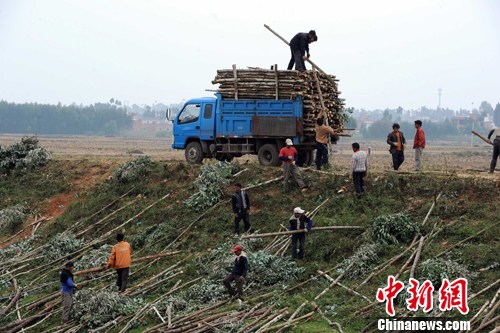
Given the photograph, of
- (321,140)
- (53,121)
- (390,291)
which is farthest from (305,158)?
(53,121)

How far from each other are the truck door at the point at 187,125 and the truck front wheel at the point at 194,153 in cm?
31

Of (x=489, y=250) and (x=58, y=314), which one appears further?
(x=58, y=314)

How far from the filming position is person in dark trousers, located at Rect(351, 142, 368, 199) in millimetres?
19125

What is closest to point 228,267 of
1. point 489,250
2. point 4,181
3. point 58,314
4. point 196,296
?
point 196,296

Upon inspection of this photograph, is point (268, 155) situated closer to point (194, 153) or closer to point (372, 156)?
point (194, 153)

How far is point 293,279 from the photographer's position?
16.5m

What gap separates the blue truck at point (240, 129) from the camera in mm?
23953

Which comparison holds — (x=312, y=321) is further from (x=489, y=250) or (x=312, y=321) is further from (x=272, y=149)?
(x=272, y=149)

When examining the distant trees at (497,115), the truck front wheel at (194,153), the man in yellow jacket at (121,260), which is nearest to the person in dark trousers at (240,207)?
the man in yellow jacket at (121,260)

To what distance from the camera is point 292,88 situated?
23891 mm

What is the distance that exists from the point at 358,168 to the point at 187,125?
8.60 m

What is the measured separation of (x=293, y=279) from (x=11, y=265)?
856 centimetres

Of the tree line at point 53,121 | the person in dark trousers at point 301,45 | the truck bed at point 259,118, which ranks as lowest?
the tree line at point 53,121

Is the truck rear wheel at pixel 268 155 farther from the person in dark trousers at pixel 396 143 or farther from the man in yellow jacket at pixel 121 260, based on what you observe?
the man in yellow jacket at pixel 121 260
